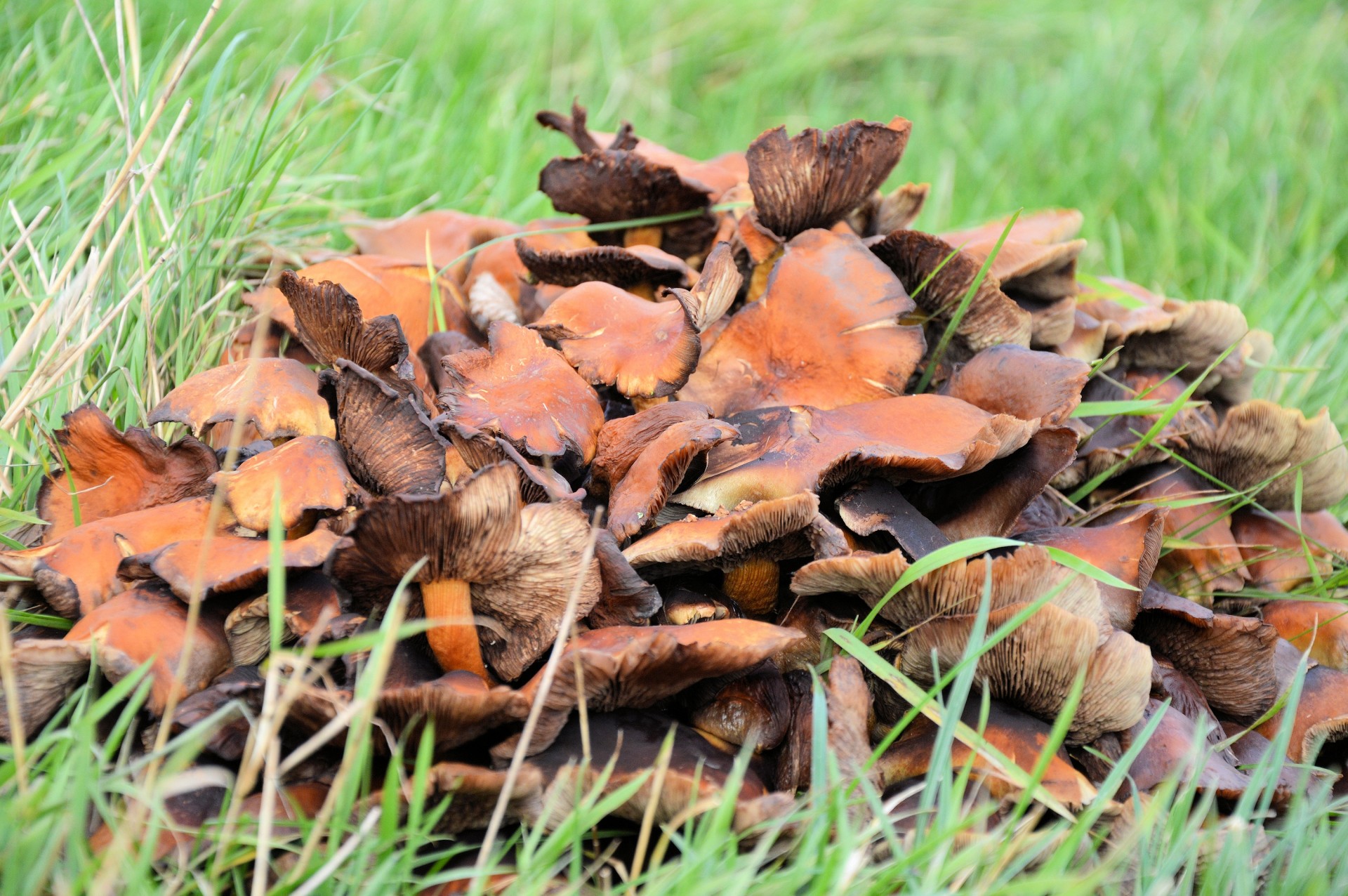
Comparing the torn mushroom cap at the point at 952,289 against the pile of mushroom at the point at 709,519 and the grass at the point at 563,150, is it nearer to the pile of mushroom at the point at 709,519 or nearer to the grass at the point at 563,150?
the pile of mushroom at the point at 709,519

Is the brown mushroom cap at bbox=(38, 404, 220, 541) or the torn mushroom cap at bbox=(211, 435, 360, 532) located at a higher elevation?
the torn mushroom cap at bbox=(211, 435, 360, 532)

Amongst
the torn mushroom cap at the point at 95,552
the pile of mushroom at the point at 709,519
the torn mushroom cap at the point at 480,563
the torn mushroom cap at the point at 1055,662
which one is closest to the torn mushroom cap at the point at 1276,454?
the pile of mushroom at the point at 709,519

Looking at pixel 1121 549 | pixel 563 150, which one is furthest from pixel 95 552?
pixel 563 150

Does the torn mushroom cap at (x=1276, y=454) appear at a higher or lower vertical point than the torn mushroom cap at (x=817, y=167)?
lower

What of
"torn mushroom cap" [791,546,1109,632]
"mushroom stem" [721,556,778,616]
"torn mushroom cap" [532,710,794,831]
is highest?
"torn mushroom cap" [791,546,1109,632]

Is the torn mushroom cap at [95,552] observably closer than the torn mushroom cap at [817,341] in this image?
Yes

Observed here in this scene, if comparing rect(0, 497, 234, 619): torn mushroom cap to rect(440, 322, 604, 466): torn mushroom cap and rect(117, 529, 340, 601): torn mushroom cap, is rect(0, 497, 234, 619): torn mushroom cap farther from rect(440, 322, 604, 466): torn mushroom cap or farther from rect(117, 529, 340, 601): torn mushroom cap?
rect(440, 322, 604, 466): torn mushroom cap

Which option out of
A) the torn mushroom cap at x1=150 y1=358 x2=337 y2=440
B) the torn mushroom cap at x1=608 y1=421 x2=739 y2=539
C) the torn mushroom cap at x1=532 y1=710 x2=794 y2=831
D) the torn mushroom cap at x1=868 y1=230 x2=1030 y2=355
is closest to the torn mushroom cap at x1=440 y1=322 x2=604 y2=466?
the torn mushroom cap at x1=608 y1=421 x2=739 y2=539
